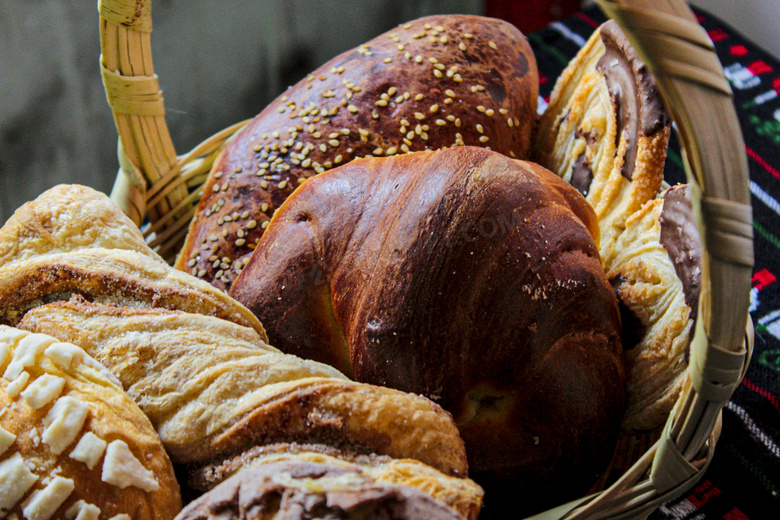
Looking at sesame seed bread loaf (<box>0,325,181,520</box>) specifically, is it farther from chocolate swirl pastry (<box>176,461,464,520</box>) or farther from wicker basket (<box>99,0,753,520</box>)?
wicker basket (<box>99,0,753,520</box>)

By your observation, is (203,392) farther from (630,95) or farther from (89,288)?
(630,95)

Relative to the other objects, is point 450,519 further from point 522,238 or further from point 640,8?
point 640,8

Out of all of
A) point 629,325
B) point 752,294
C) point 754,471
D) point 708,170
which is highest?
point 708,170

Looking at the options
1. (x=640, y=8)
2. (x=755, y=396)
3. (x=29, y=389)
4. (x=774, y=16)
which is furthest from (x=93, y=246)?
(x=774, y=16)

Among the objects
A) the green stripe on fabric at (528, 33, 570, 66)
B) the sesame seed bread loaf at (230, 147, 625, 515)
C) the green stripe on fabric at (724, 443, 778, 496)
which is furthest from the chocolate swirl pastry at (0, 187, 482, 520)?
the green stripe on fabric at (528, 33, 570, 66)

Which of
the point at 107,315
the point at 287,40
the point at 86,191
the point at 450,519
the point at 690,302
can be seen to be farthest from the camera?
the point at 287,40

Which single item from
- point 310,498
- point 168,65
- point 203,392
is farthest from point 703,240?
point 168,65
